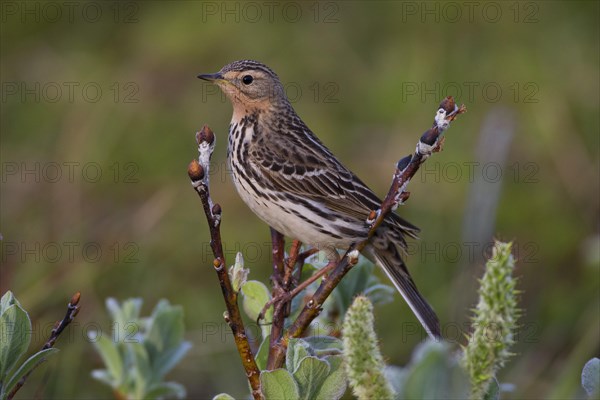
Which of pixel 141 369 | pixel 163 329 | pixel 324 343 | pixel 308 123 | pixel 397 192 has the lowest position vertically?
pixel 141 369

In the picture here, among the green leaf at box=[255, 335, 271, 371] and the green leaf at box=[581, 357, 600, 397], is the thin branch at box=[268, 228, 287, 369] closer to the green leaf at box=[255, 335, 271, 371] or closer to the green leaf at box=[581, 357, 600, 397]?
the green leaf at box=[255, 335, 271, 371]

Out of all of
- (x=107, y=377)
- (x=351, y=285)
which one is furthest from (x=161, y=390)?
(x=351, y=285)

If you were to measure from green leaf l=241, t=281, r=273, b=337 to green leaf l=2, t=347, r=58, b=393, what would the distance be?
2.91 ft

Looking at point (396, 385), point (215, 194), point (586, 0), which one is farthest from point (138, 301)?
point (586, 0)

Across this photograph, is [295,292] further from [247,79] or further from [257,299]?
[247,79]

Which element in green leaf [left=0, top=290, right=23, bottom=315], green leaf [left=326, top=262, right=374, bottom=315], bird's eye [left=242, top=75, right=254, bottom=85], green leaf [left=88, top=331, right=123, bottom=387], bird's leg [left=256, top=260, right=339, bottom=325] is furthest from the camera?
bird's eye [left=242, top=75, right=254, bottom=85]

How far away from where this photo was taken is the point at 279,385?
8.37 ft

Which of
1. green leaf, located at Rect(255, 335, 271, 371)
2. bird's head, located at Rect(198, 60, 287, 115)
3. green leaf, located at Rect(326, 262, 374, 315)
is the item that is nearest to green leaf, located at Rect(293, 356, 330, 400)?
green leaf, located at Rect(255, 335, 271, 371)

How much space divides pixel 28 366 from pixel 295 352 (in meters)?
0.76

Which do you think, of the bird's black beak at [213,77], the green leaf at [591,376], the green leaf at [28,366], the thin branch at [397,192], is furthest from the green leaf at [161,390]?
the bird's black beak at [213,77]

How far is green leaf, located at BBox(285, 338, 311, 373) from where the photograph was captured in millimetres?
2697

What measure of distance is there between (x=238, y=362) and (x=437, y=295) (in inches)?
61.0

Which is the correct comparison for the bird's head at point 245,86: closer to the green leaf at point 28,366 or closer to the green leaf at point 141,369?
the green leaf at point 141,369

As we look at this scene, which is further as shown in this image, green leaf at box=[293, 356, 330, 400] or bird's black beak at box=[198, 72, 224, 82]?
bird's black beak at box=[198, 72, 224, 82]
